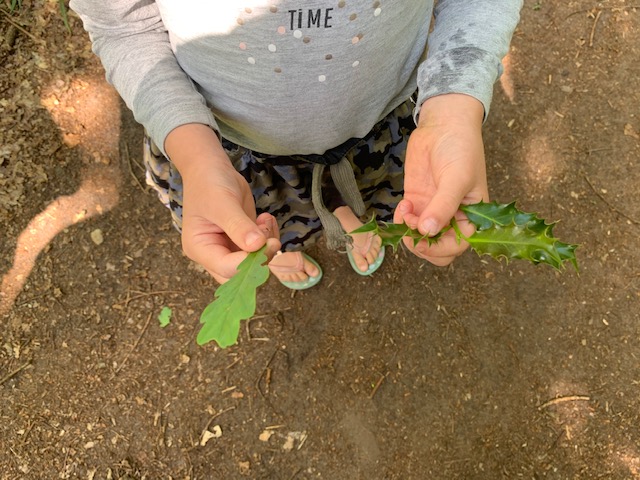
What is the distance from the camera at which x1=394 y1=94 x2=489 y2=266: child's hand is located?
100 cm

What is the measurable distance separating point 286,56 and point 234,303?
0.50 m

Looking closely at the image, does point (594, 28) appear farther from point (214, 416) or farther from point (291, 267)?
point (214, 416)

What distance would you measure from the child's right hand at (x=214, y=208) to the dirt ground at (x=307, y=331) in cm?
114

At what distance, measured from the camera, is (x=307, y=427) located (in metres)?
2.03

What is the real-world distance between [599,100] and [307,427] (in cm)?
A: 193

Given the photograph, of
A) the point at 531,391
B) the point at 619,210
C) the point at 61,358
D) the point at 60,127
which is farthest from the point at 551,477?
the point at 60,127

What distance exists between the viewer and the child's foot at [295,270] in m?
2.00

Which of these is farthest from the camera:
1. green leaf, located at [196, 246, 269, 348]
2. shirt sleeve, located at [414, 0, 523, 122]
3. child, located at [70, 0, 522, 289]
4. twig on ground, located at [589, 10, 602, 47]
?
twig on ground, located at [589, 10, 602, 47]

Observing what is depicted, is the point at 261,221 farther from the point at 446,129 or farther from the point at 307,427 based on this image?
the point at 307,427

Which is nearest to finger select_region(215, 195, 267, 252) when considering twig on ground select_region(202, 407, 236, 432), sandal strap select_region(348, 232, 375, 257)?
sandal strap select_region(348, 232, 375, 257)

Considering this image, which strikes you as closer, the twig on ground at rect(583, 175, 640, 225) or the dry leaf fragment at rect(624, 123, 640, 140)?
the twig on ground at rect(583, 175, 640, 225)

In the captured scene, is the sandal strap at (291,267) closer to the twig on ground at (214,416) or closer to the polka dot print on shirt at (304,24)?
the twig on ground at (214,416)

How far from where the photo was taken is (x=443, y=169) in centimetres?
103

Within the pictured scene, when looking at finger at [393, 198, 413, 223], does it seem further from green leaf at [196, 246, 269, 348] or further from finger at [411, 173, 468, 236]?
green leaf at [196, 246, 269, 348]
